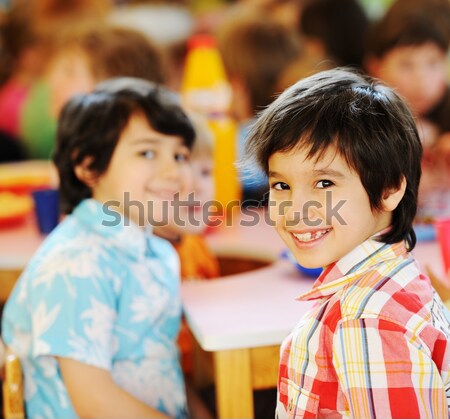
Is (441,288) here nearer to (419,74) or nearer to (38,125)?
(419,74)

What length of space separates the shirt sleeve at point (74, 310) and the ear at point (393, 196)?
1.72 ft

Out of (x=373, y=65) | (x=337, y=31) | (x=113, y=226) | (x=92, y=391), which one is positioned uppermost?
(x=337, y=31)

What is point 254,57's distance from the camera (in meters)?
2.45

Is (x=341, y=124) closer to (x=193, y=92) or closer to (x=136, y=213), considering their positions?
(x=136, y=213)

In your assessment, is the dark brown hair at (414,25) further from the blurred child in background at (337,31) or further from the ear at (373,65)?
the blurred child in background at (337,31)

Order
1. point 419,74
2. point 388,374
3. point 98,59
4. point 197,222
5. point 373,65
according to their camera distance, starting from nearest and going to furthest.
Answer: point 388,374 → point 197,222 → point 98,59 → point 419,74 → point 373,65

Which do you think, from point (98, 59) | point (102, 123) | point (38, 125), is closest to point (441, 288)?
point (102, 123)

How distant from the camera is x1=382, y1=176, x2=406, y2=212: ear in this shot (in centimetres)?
95

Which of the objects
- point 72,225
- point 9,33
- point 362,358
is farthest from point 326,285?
point 9,33

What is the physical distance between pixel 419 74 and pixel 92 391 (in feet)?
4.90

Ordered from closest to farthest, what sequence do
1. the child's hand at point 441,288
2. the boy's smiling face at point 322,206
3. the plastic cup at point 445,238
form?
the boy's smiling face at point 322,206
the child's hand at point 441,288
the plastic cup at point 445,238

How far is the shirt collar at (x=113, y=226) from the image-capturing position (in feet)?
4.39

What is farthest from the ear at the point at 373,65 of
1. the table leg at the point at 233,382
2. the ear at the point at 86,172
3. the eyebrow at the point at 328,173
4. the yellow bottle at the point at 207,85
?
the eyebrow at the point at 328,173

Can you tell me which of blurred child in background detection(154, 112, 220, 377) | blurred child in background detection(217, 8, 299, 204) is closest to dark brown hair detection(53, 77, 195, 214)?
blurred child in background detection(154, 112, 220, 377)
